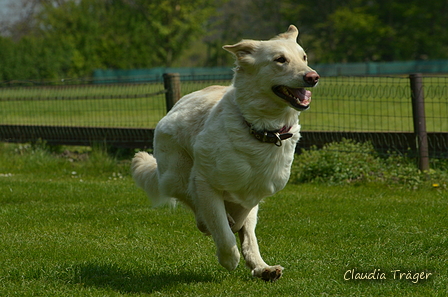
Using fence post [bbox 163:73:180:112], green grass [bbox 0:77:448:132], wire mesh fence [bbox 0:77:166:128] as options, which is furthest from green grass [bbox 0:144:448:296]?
wire mesh fence [bbox 0:77:166:128]

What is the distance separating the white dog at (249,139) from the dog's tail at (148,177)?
2.58 feet

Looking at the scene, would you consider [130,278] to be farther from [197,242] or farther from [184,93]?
[184,93]

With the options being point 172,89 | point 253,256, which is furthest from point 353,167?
point 253,256

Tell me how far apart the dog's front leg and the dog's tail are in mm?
812

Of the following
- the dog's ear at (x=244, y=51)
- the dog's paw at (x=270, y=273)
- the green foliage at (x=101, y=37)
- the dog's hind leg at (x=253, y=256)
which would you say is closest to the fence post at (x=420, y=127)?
the dog's hind leg at (x=253, y=256)

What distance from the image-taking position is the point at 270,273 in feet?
13.8

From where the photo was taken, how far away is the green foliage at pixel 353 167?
313 inches

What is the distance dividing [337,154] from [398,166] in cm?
86

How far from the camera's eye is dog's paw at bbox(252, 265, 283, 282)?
418 cm

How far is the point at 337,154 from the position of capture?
333 inches

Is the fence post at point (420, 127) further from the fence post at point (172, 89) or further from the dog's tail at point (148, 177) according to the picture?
the dog's tail at point (148, 177)

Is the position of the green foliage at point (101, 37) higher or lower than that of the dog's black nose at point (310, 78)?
lower

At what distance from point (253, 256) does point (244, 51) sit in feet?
4.97

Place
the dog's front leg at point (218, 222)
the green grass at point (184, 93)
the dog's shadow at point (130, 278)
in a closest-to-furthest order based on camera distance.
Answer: the dog's front leg at point (218, 222)
the dog's shadow at point (130, 278)
the green grass at point (184, 93)
